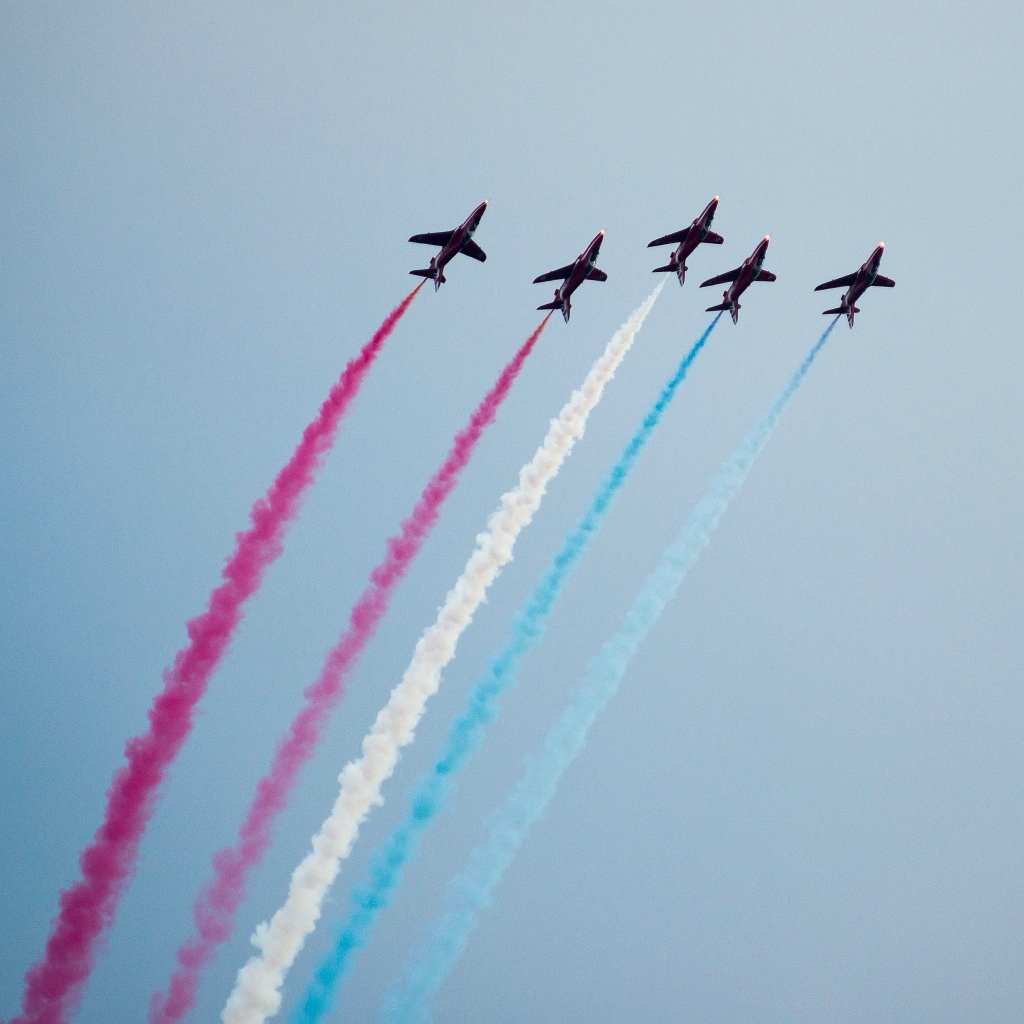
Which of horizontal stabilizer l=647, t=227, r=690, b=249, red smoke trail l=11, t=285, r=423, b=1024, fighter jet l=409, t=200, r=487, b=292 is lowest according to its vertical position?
red smoke trail l=11, t=285, r=423, b=1024

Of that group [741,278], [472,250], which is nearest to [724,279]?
[741,278]

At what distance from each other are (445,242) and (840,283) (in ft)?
54.9

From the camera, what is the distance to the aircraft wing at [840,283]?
5066cm

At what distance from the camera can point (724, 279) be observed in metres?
51.0

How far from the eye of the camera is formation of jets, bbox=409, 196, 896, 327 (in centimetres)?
4712

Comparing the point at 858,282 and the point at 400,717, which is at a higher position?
the point at 858,282

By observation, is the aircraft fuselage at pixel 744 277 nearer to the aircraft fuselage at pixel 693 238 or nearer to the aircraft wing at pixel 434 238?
the aircraft fuselage at pixel 693 238

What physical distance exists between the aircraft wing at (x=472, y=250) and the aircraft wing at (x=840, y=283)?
14.3m

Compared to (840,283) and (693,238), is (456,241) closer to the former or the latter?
(693,238)

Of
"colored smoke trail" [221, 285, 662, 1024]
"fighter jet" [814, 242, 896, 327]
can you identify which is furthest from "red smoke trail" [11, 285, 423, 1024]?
"fighter jet" [814, 242, 896, 327]

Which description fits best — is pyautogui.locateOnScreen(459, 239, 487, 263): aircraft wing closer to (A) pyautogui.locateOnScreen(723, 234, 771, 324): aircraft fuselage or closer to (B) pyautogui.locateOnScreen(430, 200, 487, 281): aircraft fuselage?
(B) pyautogui.locateOnScreen(430, 200, 487, 281): aircraft fuselage

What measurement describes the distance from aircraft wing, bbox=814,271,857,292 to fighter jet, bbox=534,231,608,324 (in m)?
10.1

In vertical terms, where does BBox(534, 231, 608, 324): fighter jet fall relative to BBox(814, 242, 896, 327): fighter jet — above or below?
below

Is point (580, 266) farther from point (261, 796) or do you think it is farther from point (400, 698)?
point (261, 796)
